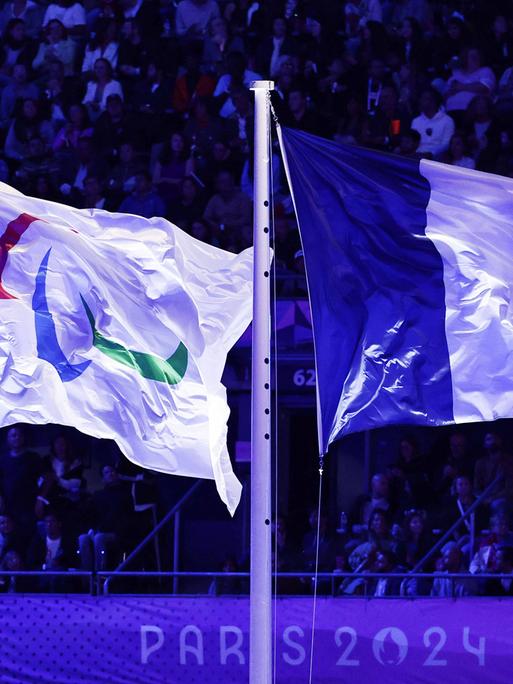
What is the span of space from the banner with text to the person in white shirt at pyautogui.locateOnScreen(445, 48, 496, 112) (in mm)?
6905

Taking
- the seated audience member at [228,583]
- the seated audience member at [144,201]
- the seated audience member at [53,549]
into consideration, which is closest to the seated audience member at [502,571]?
the seated audience member at [228,583]

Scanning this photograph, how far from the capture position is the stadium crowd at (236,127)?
13.2m

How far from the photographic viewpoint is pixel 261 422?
778 cm

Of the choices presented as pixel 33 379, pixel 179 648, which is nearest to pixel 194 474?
pixel 33 379

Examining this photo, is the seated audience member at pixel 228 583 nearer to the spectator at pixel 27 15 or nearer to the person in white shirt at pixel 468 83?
the person in white shirt at pixel 468 83

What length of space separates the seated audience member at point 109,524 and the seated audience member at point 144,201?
323 cm

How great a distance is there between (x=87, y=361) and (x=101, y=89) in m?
9.98

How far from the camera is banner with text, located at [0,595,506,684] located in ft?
37.8

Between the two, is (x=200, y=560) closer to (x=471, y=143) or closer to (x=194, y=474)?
(x=471, y=143)

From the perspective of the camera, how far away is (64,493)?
13.8 m

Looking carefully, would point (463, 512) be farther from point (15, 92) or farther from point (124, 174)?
point (15, 92)

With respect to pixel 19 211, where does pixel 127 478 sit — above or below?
below

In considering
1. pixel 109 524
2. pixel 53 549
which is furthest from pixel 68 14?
pixel 53 549

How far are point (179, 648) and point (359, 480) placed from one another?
397 centimetres
